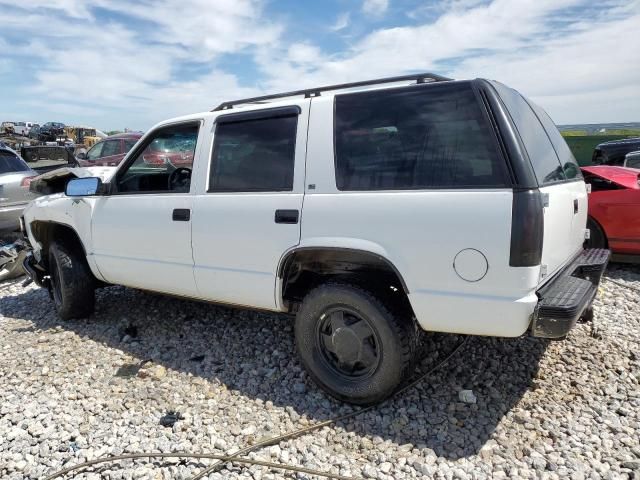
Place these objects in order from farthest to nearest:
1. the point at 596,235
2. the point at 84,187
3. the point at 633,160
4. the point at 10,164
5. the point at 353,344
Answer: the point at 633,160 < the point at 10,164 < the point at 596,235 < the point at 84,187 < the point at 353,344

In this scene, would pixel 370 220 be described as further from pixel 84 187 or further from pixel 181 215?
pixel 84 187

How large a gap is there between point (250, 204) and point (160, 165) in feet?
4.32

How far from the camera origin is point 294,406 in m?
3.21

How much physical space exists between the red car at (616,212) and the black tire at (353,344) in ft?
12.3

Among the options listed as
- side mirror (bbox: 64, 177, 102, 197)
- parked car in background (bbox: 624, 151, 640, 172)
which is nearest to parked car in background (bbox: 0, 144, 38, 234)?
side mirror (bbox: 64, 177, 102, 197)

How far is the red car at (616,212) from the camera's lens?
214 inches

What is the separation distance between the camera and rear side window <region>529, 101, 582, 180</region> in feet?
10.8

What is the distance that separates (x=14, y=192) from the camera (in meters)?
7.77

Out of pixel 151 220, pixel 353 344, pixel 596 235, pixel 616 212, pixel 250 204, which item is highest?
pixel 250 204

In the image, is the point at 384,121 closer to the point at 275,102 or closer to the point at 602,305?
the point at 275,102

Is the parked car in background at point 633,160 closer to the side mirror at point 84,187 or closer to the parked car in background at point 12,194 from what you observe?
the side mirror at point 84,187

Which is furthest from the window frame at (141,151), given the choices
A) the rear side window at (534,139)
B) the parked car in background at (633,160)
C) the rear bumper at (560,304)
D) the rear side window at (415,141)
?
the parked car in background at (633,160)

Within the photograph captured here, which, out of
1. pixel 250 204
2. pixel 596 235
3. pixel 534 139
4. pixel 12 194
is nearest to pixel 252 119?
pixel 250 204

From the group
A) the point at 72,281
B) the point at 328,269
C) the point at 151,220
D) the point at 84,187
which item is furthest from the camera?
the point at 72,281
